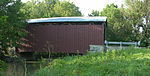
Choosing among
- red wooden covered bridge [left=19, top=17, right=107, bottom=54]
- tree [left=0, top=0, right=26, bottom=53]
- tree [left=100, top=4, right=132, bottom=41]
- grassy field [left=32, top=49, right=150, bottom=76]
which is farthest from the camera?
tree [left=100, top=4, right=132, bottom=41]

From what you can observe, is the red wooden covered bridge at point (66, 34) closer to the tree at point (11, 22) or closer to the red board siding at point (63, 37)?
the red board siding at point (63, 37)

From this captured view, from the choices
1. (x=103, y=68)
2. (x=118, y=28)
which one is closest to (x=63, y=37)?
(x=103, y=68)

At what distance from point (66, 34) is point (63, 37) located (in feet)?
0.96

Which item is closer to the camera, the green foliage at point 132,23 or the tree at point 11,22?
the tree at point 11,22

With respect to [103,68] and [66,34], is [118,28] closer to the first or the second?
[66,34]

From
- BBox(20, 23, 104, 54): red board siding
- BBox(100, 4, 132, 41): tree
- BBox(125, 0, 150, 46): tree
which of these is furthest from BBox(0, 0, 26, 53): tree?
BBox(125, 0, 150, 46): tree

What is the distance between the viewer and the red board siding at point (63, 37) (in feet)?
34.9

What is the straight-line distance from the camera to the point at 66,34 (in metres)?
11.2

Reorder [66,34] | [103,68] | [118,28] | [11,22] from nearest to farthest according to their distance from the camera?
[103,68], [11,22], [66,34], [118,28]

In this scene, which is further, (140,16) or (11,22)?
(140,16)

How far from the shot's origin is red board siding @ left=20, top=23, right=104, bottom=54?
10641 mm

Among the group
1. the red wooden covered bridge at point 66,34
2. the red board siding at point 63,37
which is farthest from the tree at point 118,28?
the red board siding at point 63,37

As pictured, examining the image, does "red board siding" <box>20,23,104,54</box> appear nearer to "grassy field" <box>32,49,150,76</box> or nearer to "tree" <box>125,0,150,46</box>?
"grassy field" <box>32,49,150,76</box>

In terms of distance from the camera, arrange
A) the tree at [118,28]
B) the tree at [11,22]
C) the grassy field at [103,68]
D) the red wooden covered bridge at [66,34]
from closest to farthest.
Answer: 1. the grassy field at [103,68]
2. the tree at [11,22]
3. the red wooden covered bridge at [66,34]
4. the tree at [118,28]
